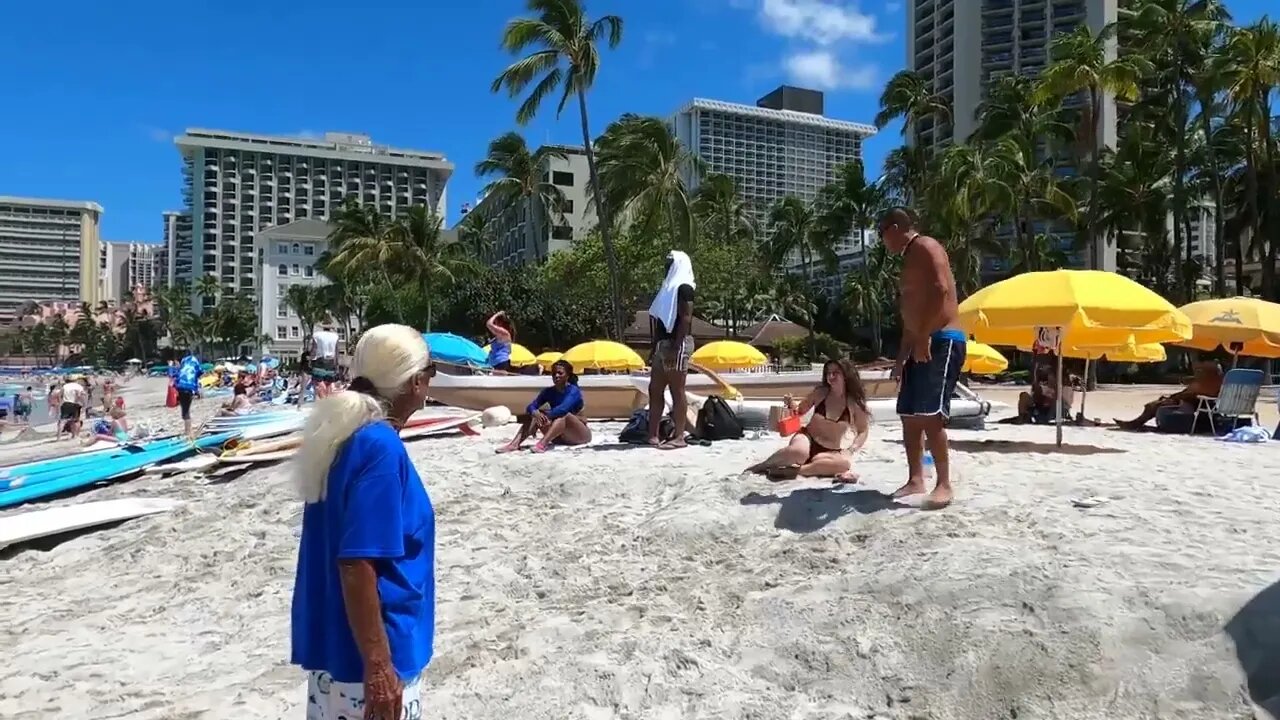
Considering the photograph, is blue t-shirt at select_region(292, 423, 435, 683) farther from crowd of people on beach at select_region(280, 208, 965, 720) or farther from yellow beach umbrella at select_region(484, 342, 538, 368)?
yellow beach umbrella at select_region(484, 342, 538, 368)

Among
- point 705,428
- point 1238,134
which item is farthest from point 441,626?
point 1238,134

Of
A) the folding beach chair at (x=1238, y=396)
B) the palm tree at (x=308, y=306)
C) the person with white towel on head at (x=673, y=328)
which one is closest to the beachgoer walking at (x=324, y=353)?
the person with white towel on head at (x=673, y=328)

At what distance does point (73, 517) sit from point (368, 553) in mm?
7189

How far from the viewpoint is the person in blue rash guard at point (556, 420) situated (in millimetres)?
8805

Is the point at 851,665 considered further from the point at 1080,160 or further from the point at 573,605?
the point at 1080,160

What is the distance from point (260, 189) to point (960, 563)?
146889 millimetres

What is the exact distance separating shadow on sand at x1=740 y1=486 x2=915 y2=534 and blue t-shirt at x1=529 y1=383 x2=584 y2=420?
335cm

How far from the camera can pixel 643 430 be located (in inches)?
347

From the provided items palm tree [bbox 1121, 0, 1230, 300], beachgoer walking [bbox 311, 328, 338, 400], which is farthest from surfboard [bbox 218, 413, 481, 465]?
palm tree [bbox 1121, 0, 1230, 300]

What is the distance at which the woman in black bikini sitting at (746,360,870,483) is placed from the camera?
6195mm

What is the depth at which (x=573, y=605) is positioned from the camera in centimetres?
508

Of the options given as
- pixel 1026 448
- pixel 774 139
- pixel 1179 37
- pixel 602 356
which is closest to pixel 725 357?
pixel 602 356

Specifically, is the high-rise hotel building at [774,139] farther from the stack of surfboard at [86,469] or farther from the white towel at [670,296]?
the white towel at [670,296]

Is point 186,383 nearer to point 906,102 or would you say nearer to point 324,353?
point 324,353
